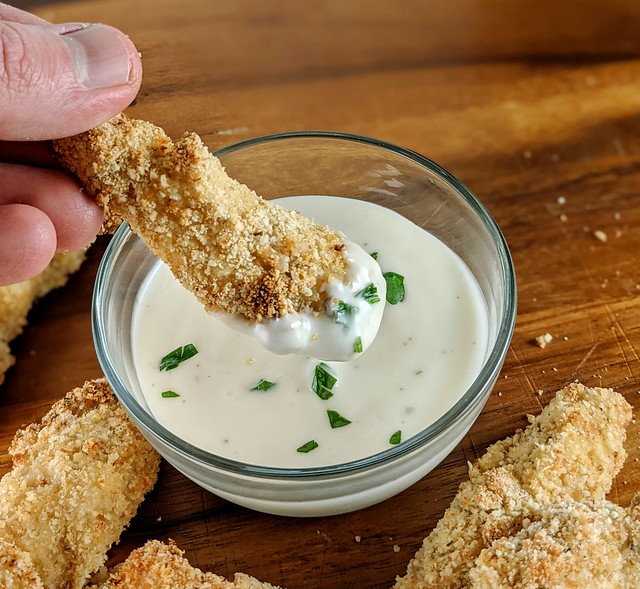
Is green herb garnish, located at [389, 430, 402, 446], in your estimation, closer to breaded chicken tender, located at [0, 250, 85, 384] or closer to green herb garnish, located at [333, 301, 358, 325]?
green herb garnish, located at [333, 301, 358, 325]

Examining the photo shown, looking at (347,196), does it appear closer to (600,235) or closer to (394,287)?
(394,287)

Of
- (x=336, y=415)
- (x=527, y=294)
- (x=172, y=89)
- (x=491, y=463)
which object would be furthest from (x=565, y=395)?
(x=172, y=89)

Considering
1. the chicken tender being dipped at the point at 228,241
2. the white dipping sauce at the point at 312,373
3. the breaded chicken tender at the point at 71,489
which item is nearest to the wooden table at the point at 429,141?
the breaded chicken tender at the point at 71,489

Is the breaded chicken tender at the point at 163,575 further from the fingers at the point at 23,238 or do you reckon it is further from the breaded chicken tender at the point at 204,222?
the fingers at the point at 23,238

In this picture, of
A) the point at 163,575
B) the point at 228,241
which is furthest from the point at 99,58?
the point at 163,575

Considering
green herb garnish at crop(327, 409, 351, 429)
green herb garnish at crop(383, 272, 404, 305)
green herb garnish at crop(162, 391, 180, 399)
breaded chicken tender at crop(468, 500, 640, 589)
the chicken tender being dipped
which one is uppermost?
the chicken tender being dipped

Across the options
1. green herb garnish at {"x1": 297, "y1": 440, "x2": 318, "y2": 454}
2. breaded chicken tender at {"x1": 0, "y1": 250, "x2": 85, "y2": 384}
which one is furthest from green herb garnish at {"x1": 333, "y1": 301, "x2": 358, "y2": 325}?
breaded chicken tender at {"x1": 0, "y1": 250, "x2": 85, "y2": 384}
